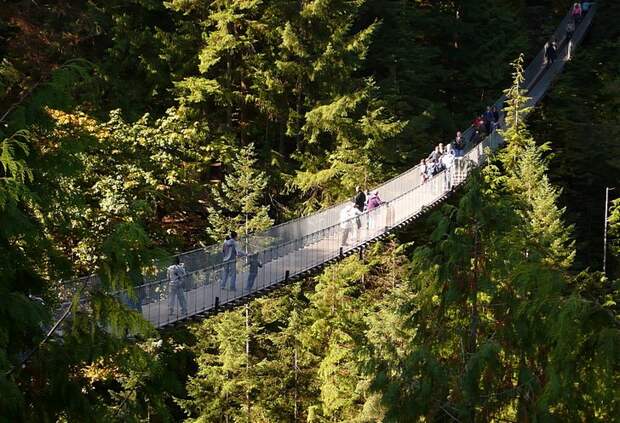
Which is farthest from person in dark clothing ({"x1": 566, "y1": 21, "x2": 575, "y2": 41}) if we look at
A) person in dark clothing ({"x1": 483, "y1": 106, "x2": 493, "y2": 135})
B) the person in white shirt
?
the person in white shirt

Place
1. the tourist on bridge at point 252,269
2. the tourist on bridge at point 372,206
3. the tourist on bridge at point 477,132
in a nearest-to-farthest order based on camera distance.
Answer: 1. the tourist on bridge at point 252,269
2. the tourist on bridge at point 372,206
3. the tourist on bridge at point 477,132

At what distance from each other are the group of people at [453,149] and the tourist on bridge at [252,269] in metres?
5.36

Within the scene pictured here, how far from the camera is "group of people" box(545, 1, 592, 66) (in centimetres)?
2377

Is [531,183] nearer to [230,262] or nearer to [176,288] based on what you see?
[230,262]

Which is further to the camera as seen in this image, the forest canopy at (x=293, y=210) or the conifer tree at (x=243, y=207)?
the conifer tree at (x=243, y=207)

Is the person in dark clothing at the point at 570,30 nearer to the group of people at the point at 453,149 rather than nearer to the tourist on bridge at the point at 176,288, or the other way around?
the group of people at the point at 453,149

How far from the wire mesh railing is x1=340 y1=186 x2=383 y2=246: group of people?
16 mm

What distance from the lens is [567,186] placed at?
22.2 metres

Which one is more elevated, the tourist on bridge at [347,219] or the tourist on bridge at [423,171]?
the tourist on bridge at [423,171]

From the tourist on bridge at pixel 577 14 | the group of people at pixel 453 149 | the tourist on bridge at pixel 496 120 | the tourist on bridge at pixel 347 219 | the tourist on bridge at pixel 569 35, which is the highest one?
the tourist on bridge at pixel 577 14

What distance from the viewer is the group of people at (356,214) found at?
12336mm

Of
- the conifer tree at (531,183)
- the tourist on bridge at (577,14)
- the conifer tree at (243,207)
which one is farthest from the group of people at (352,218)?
the tourist on bridge at (577,14)

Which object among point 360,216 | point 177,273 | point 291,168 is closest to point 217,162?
point 291,168

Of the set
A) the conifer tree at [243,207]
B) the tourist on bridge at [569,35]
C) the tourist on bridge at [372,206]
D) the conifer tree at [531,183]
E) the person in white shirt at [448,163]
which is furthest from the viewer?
the tourist on bridge at [569,35]
